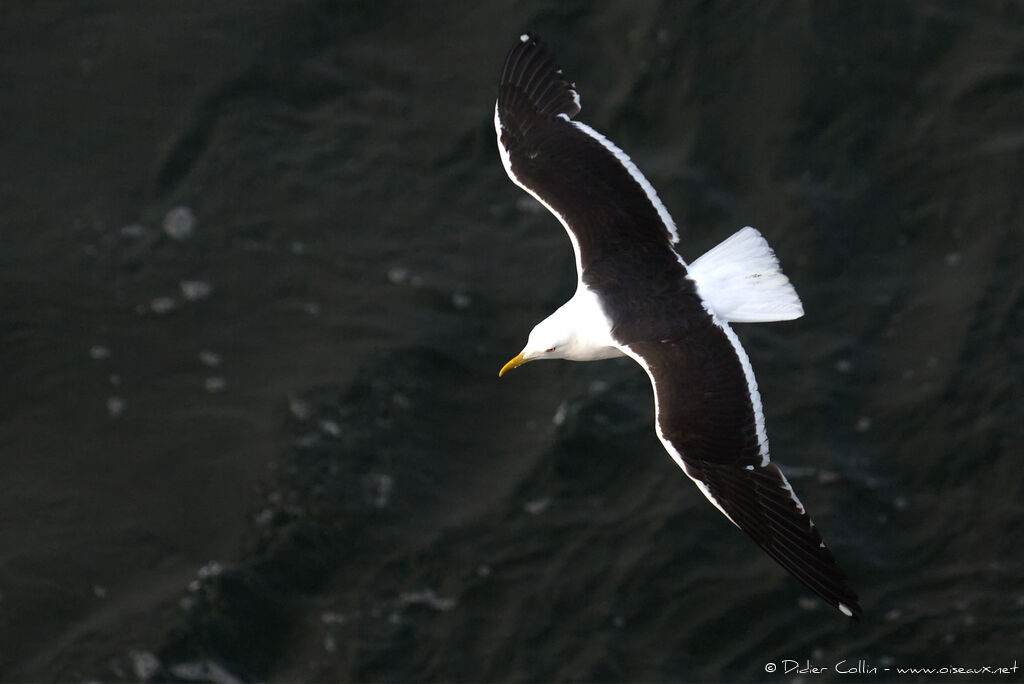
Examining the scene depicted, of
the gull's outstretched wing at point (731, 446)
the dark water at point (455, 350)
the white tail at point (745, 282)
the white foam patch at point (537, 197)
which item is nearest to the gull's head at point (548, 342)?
the white foam patch at point (537, 197)

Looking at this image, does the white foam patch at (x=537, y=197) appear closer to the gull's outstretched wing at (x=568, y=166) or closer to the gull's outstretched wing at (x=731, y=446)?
the gull's outstretched wing at (x=568, y=166)

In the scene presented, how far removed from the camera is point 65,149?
915 cm

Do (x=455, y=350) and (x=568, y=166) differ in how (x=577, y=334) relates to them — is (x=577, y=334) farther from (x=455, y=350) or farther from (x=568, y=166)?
(x=455, y=350)

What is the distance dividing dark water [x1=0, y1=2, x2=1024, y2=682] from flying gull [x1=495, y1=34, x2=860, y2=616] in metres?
1.30

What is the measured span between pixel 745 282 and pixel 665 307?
441mm

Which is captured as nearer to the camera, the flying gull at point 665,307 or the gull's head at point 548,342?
the flying gull at point 665,307

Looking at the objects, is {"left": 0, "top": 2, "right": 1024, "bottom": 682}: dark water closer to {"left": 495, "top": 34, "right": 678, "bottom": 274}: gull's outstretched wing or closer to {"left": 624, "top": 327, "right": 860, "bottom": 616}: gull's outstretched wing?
{"left": 495, "top": 34, "right": 678, "bottom": 274}: gull's outstretched wing

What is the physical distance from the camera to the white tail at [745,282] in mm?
6863

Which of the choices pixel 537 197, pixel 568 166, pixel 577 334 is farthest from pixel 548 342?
pixel 568 166

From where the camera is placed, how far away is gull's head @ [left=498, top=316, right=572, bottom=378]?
7.00 m

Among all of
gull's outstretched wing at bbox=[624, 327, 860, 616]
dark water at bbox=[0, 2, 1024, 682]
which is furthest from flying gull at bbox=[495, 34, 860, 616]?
dark water at bbox=[0, 2, 1024, 682]

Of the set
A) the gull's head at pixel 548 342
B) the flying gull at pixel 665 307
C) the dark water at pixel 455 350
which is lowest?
the dark water at pixel 455 350

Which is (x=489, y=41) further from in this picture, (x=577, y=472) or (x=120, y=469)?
(x=120, y=469)

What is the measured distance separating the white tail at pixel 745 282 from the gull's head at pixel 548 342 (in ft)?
2.33
